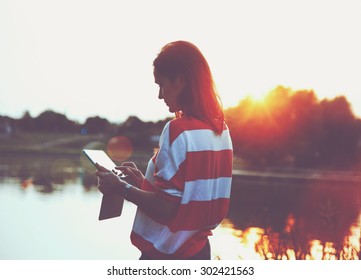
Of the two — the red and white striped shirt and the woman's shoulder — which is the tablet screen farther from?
the woman's shoulder

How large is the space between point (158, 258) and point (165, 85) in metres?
0.52

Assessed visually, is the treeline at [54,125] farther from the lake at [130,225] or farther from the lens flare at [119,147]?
the lake at [130,225]

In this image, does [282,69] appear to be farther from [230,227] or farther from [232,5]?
[230,227]

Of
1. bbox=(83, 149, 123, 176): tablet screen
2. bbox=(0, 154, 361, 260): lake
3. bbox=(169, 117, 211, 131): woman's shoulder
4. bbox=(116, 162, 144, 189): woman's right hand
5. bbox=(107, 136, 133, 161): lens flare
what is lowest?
bbox=(107, 136, 133, 161): lens flare

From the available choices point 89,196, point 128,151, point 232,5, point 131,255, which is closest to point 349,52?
point 232,5

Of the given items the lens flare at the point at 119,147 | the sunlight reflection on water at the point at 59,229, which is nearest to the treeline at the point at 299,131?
the lens flare at the point at 119,147

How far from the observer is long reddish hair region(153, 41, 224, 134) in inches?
64.7

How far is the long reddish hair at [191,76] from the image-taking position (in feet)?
5.40

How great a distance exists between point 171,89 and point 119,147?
5663 cm

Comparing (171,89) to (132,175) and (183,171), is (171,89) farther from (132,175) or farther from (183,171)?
(132,175)

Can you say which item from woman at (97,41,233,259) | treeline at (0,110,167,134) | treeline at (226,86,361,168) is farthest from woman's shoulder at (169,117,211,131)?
treeline at (0,110,167,134)

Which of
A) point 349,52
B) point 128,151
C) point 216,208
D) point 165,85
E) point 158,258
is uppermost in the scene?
point 349,52

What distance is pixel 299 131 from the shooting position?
3525 cm

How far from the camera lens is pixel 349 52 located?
71.9ft
